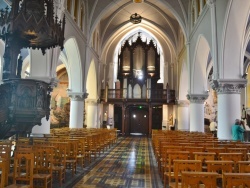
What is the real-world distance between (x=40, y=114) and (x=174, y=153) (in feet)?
14.2

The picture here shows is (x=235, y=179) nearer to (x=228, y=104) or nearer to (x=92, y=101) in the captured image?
(x=228, y=104)

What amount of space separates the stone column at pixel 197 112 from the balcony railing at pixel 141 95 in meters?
7.07

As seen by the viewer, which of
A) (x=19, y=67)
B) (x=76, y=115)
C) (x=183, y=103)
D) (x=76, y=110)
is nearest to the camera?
(x=19, y=67)

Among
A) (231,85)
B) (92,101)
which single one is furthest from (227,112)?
(92,101)

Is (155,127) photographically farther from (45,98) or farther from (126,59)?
(45,98)

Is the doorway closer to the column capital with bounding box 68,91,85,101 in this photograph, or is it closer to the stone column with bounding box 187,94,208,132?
the column capital with bounding box 68,91,85,101

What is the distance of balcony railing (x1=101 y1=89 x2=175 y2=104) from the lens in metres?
26.3

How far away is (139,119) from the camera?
2998cm

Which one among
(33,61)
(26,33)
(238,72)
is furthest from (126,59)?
(26,33)

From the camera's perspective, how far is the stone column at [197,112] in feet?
60.8

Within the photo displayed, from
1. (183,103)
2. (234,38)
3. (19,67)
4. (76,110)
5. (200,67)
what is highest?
(200,67)

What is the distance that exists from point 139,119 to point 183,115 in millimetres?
6940

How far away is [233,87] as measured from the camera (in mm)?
11859

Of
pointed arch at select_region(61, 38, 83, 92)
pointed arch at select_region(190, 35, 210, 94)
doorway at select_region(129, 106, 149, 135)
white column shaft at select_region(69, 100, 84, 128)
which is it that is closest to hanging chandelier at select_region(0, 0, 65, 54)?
pointed arch at select_region(61, 38, 83, 92)
